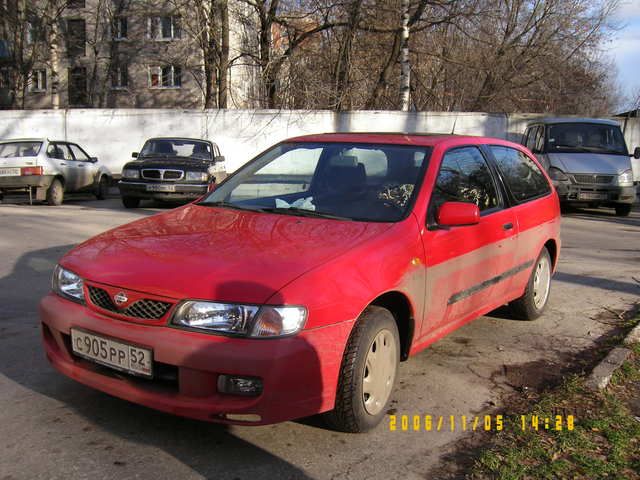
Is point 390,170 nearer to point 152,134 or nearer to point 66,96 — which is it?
point 152,134

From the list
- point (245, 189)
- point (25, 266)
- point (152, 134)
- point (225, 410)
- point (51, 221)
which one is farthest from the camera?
point (152, 134)

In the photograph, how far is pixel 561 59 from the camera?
25234mm

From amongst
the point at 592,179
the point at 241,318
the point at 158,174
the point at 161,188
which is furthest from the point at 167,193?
the point at 241,318

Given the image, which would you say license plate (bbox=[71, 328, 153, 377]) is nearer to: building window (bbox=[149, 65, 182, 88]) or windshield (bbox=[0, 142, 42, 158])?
windshield (bbox=[0, 142, 42, 158])

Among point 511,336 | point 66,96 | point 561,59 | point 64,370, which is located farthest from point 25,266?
point 66,96

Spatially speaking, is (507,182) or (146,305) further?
(507,182)

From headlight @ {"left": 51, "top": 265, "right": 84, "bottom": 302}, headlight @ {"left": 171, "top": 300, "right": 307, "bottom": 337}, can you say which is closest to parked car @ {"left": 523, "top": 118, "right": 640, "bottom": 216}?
headlight @ {"left": 171, "top": 300, "right": 307, "bottom": 337}

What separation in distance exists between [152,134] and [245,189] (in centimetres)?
1764

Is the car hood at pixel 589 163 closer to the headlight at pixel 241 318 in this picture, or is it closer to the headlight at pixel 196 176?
the headlight at pixel 196 176

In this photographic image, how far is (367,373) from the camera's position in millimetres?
3270

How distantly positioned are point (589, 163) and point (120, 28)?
3651cm

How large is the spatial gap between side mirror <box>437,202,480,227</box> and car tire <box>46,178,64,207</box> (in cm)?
1221

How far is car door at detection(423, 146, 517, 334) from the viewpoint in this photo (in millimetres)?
3846
